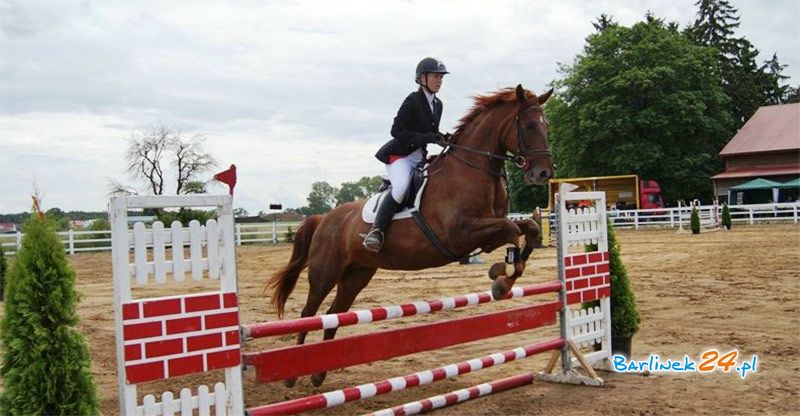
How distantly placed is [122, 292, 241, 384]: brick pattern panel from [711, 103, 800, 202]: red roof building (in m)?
40.9

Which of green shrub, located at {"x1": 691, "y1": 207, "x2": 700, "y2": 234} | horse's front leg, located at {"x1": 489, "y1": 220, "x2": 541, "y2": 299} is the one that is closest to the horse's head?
horse's front leg, located at {"x1": 489, "y1": 220, "x2": 541, "y2": 299}

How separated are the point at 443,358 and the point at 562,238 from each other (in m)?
1.80

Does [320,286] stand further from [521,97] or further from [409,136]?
[521,97]

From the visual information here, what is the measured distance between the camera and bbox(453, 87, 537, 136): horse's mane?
584cm

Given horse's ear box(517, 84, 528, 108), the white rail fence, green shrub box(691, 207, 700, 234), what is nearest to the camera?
horse's ear box(517, 84, 528, 108)

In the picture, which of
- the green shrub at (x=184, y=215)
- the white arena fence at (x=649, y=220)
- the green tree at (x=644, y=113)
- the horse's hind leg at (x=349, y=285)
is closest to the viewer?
the horse's hind leg at (x=349, y=285)

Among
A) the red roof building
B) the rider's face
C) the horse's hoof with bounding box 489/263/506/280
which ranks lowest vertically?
the horse's hoof with bounding box 489/263/506/280

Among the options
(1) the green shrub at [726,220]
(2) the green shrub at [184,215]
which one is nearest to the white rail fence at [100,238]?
(2) the green shrub at [184,215]

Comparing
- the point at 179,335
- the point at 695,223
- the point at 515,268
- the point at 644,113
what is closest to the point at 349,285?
the point at 515,268

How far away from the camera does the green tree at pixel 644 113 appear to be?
133 feet

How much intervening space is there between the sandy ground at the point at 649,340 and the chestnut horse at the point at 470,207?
3.12 ft

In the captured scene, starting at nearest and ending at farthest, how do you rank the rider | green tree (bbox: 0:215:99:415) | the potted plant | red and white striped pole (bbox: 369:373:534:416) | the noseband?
green tree (bbox: 0:215:99:415) → red and white striped pole (bbox: 369:373:534:416) → the noseband → the rider → the potted plant

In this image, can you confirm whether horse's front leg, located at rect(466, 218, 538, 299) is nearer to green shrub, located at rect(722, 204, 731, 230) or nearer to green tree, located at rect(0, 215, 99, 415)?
green tree, located at rect(0, 215, 99, 415)

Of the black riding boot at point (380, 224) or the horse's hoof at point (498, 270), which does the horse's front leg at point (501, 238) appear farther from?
the black riding boot at point (380, 224)
